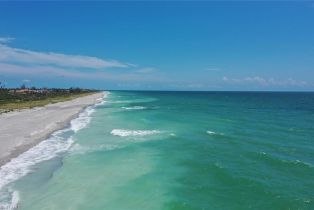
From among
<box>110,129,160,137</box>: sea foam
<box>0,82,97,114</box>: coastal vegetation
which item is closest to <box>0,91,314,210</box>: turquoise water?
<box>110,129,160,137</box>: sea foam

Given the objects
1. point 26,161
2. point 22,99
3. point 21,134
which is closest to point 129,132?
point 21,134

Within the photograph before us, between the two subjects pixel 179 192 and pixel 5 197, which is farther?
pixel 179 192

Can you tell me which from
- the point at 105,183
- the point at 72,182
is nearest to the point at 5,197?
the point at 72,182

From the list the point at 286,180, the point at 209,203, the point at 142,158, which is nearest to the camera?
the point at 209,203

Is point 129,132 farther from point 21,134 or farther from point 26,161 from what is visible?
point 26,161

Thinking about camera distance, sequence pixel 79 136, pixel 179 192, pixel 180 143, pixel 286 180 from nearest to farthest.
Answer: pixel 179 192, pixel 286 180, pixel 180 143, pixel 79 136

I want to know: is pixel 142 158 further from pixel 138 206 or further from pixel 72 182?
pixel 138 206

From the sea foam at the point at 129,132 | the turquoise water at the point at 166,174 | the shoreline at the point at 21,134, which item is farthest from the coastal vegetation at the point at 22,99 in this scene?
the turquoise water at the point at 166,174

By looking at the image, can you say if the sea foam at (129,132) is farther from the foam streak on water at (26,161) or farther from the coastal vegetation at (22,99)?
the coastal vegetation at (22,99)

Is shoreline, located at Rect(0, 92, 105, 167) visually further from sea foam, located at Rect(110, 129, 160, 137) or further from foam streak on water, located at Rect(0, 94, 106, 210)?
sea foam, located at Rect(110, 129, 160, 137)
